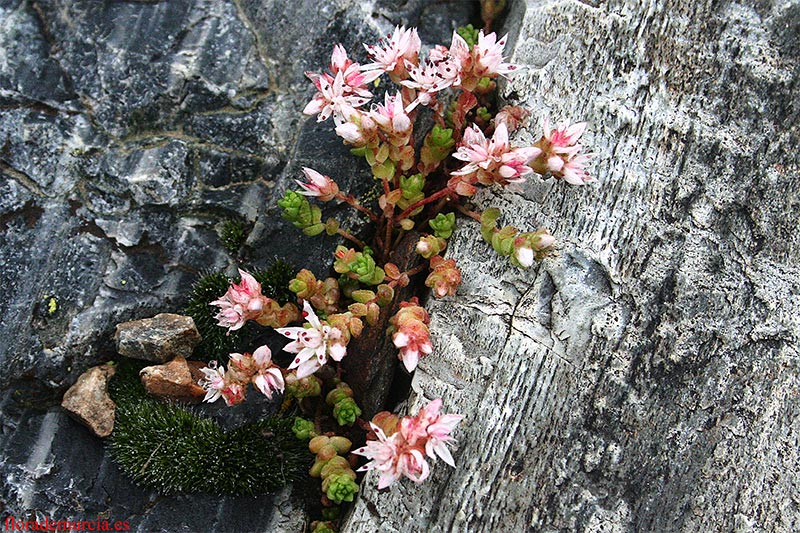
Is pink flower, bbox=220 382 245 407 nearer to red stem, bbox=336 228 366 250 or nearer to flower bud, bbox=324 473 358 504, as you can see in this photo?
flower bud, bbox=324 473 358 504

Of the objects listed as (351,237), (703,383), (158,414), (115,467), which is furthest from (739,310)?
(115,467)

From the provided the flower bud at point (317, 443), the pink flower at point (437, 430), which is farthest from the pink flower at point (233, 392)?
the pink flower at point (437, 430)

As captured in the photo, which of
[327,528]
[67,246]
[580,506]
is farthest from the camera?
[67,246]

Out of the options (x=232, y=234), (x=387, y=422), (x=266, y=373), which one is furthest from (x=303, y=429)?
(x=232, y=234)

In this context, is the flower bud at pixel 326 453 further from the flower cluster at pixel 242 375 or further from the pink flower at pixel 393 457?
the pink flower at pixel 393 457

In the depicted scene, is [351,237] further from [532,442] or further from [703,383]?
[703,383]

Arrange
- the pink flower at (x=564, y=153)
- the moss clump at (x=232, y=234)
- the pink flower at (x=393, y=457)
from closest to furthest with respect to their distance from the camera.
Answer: the pink flower at (x=393, y=457), the pink flower at (x=564, y=153), the moss clump at (x=232, y=234)
